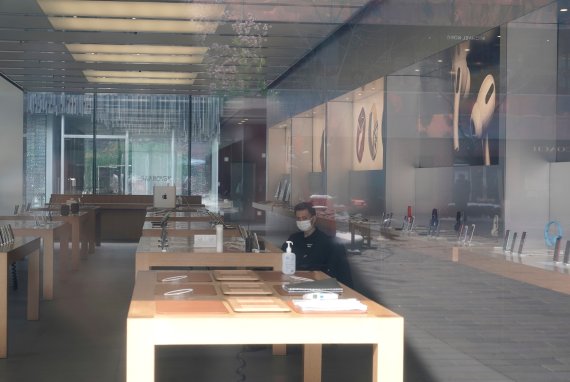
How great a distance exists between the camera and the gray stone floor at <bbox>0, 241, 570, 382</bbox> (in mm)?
4117

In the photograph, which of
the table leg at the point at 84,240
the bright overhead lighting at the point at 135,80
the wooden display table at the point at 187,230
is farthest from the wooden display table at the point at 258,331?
the bright overhead lighting at the point at 135,80

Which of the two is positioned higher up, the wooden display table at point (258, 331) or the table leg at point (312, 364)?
the wooden display table at point (258, 331)

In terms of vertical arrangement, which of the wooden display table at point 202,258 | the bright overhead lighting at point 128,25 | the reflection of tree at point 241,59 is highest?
the bright overhead lighting at point 128,25

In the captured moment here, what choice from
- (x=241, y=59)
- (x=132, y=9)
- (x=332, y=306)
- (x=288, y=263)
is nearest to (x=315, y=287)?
(x=332, y=306)

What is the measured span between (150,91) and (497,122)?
498 inches

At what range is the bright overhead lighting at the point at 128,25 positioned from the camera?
33.4 ft

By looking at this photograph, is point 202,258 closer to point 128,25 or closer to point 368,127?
point 368,127

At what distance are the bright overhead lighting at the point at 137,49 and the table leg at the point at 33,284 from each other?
4303 millimetres

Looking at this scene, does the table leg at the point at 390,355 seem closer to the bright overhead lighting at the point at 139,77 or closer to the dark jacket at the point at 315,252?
the dark jacket at the point at 315,252

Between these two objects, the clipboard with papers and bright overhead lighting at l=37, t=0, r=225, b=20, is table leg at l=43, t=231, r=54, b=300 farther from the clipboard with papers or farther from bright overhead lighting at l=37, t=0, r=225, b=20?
the clipboard with papers

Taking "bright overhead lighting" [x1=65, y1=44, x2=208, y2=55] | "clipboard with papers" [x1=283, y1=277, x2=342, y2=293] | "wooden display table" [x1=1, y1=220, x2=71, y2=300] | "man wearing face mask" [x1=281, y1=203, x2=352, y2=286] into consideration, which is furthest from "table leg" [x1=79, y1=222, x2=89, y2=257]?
"clipboard with papers" [x1=283, y1=277, x2=342, y2=293]

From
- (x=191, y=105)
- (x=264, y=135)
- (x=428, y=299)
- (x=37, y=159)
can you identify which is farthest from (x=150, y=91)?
(x=428, y=299)

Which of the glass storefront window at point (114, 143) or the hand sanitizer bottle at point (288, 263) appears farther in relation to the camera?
the glass storefront window at point (114, 143)

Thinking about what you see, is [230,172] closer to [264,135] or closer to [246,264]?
[264,135]
